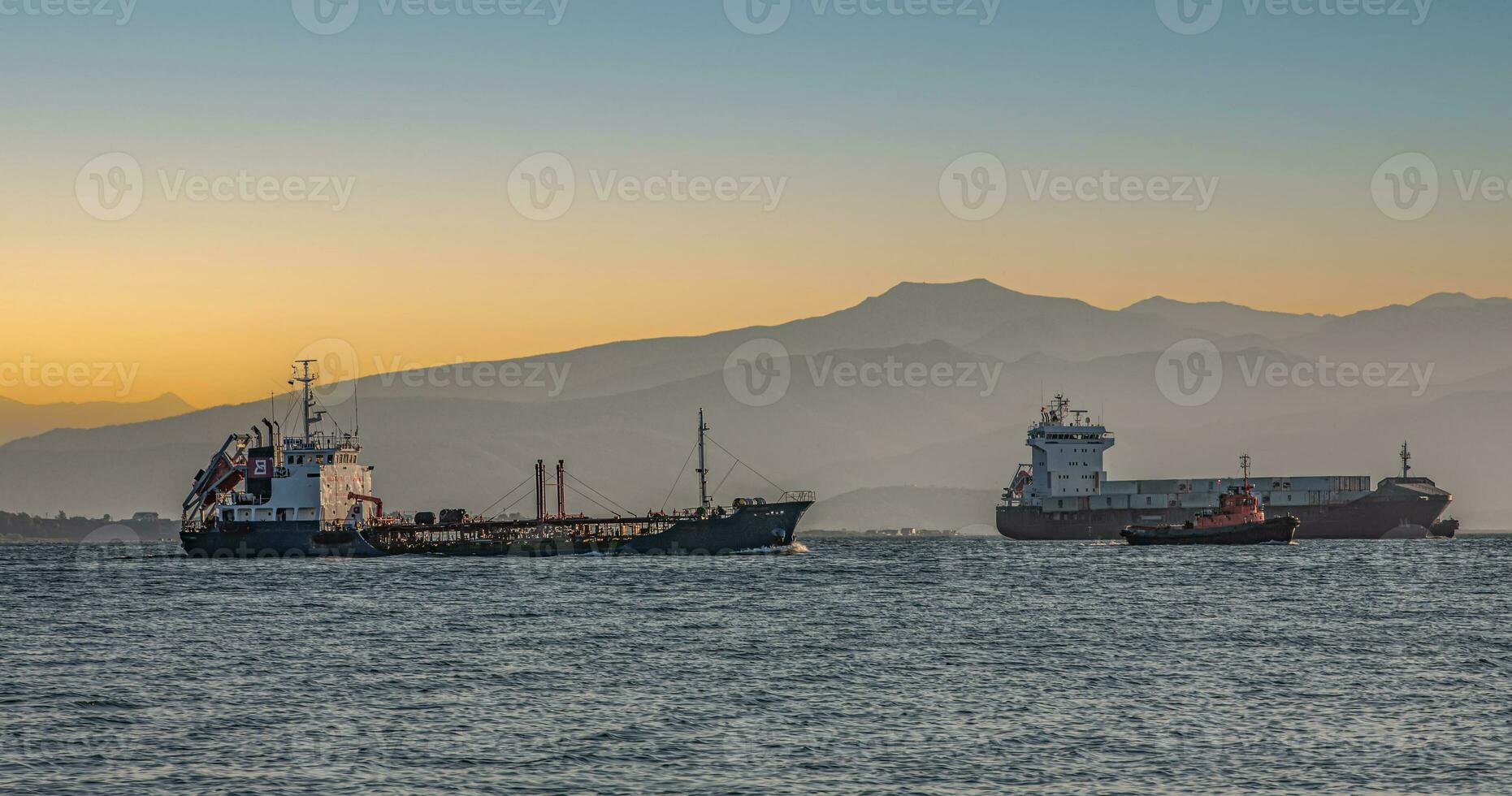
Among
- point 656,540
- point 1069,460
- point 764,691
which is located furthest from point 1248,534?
point 764,691

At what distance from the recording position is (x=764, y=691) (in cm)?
3875

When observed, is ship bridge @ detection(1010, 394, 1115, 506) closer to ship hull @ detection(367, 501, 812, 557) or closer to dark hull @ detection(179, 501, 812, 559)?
dark hull @ detection(179, 501, 812, 559)

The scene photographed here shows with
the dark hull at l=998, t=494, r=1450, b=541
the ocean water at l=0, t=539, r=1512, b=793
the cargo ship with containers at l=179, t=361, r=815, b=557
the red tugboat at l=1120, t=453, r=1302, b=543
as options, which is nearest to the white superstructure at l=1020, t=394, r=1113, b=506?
the dark hull at l=998, t=494, r=1450, b=541

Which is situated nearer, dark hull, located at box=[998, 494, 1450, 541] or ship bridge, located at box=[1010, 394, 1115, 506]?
dark hull, located at box=[998, 494, 1450, 541]

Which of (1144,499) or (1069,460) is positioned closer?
(1144,499)

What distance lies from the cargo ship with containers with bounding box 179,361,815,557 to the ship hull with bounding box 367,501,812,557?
0.09 meters

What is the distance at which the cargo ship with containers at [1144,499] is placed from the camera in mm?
172125

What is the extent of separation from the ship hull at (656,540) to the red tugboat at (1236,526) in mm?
45277

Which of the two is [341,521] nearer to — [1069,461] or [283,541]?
[283,541]

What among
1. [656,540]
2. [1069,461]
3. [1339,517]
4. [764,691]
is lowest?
[764,691]

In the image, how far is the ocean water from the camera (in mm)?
28406

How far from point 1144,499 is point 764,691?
150 meters

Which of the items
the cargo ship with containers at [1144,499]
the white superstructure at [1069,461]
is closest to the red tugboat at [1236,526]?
the cargo ship with containers at [1144,499]

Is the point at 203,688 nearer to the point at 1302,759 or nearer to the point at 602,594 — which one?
the point at 1302,759
